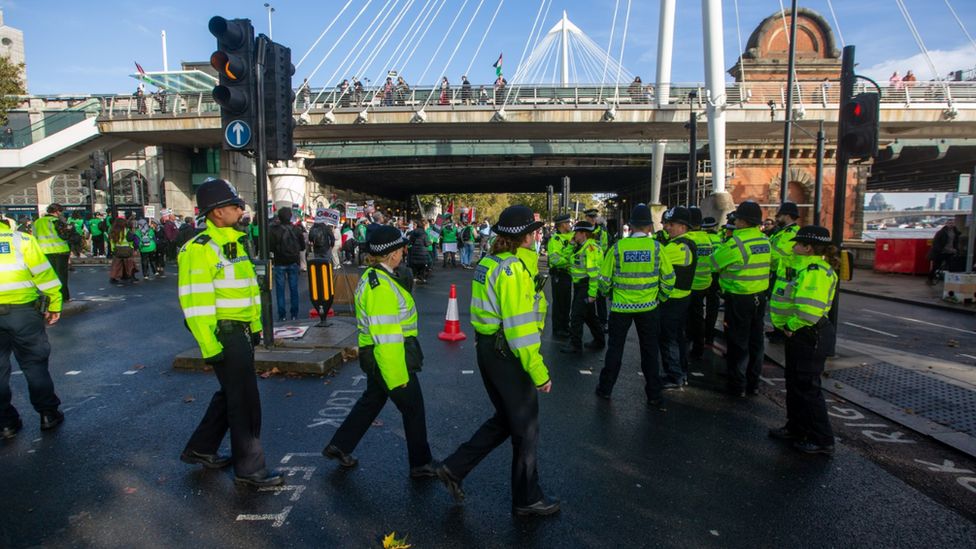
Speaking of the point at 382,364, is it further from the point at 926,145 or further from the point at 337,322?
the point at 926,145

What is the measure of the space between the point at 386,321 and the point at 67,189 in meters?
43.1

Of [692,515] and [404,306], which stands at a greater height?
[404,306]

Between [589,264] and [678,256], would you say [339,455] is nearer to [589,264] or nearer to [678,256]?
[678,256]

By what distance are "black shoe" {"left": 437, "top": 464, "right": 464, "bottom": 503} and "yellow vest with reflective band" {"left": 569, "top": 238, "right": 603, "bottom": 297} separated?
4.28 m

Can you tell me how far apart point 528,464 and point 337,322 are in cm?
591

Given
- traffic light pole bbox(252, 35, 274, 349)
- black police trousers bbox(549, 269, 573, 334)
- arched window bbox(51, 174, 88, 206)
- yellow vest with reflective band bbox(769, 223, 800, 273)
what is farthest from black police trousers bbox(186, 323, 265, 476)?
arched window bbox(51, 174, 88, 206)

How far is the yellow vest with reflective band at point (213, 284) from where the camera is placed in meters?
3.53

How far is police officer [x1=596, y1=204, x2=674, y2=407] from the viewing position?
5418 mm

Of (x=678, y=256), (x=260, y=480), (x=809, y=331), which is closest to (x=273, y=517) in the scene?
(x=260, y=480)

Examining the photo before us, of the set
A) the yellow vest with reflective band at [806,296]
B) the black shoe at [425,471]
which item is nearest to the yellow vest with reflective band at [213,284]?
the black shoe at [425,471]

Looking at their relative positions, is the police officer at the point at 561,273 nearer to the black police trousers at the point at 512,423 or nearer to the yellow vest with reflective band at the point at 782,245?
the yellow vest with reflective band at the point at 782,245

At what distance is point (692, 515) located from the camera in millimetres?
3465

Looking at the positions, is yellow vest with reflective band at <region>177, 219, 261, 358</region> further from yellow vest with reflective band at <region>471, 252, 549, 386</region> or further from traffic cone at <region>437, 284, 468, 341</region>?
traffic cone at <region>437, 284, 468, 341</region>

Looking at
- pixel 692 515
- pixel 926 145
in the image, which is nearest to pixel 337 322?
pixel 692 515
